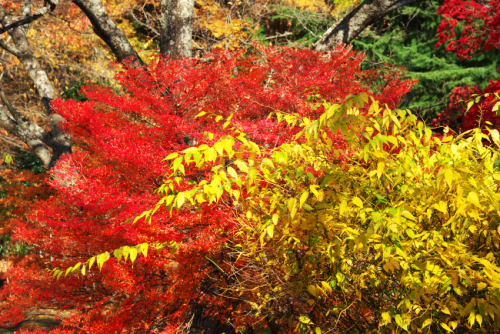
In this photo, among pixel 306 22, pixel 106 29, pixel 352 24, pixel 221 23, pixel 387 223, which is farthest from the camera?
pixel 306 22

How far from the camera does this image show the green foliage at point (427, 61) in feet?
38.6

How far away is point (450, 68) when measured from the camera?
12.3 metres

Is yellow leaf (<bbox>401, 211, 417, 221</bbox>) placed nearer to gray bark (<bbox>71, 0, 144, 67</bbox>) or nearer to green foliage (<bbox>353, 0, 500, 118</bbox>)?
gray bark (<bbox>71, 0, 144, 67</bbox>)

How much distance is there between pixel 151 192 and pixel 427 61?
11587mm

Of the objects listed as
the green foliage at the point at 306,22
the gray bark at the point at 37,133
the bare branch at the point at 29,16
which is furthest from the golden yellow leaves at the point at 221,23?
the bare branch at the point at 29,16

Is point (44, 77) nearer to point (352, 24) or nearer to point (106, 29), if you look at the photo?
point (106, 29)

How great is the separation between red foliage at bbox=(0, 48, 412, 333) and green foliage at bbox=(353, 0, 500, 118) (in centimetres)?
804

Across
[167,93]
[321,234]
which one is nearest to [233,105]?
[167,93]

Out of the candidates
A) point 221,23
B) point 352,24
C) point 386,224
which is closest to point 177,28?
point 352,24

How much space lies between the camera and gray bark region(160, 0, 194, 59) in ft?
20.2

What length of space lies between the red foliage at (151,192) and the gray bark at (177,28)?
1.68 meters

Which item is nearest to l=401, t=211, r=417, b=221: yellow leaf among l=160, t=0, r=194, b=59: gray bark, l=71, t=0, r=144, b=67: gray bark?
l=160, t=0, r=194, b=59: gray bark

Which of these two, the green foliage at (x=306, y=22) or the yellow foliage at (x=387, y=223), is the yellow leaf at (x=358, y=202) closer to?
the yellow foliage at (x=387, y=223)

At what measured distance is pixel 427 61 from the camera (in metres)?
12.5
